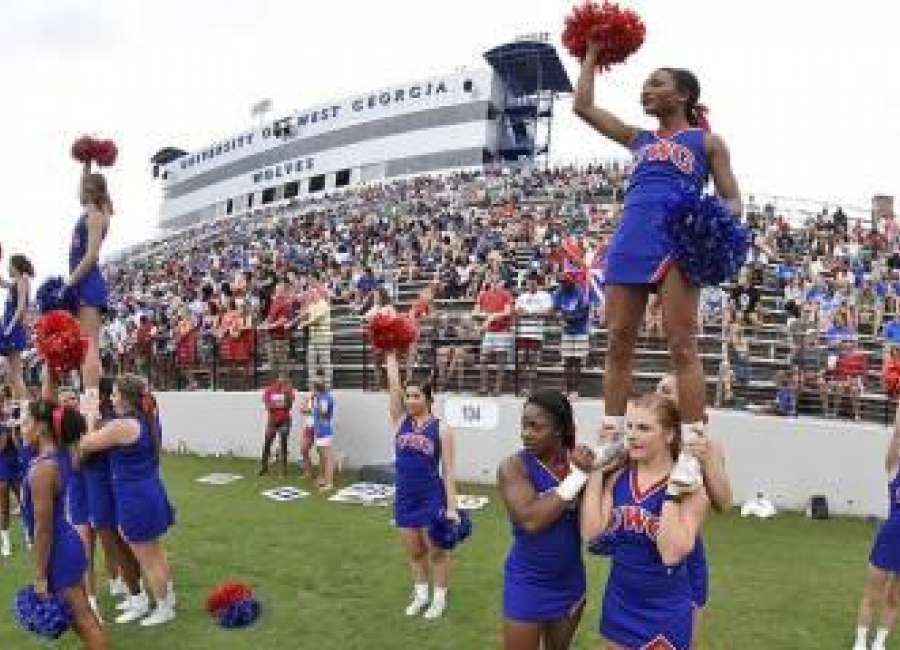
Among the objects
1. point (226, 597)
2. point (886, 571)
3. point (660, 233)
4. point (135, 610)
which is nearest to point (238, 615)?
point (226, 597)

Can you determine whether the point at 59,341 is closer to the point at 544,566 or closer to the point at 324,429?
the point at 544,566

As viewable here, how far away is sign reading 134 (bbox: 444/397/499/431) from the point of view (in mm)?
14320

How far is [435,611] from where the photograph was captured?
772 cm

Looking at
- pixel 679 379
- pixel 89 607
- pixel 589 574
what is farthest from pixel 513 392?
pixel 679 379

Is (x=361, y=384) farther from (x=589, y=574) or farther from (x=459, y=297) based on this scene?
(x=589, y=574)

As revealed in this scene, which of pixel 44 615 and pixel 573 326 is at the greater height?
pixel 573 326

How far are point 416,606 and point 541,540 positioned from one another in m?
3.64

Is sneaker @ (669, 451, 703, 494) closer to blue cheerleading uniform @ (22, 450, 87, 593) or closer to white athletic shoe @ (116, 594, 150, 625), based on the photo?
blue cheerleading uniform @ (22, 450, 87, 593)

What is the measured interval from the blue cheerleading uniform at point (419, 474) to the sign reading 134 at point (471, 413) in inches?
261

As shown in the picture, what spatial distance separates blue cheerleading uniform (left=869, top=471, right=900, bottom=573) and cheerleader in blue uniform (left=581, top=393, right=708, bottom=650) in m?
3.06

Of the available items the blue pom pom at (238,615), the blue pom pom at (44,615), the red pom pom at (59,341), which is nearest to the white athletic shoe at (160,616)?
the blue pom pom at (238,615)

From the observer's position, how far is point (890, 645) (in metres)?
7.07

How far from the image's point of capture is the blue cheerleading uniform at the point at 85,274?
23.4ft

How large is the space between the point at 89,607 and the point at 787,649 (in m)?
4.37
